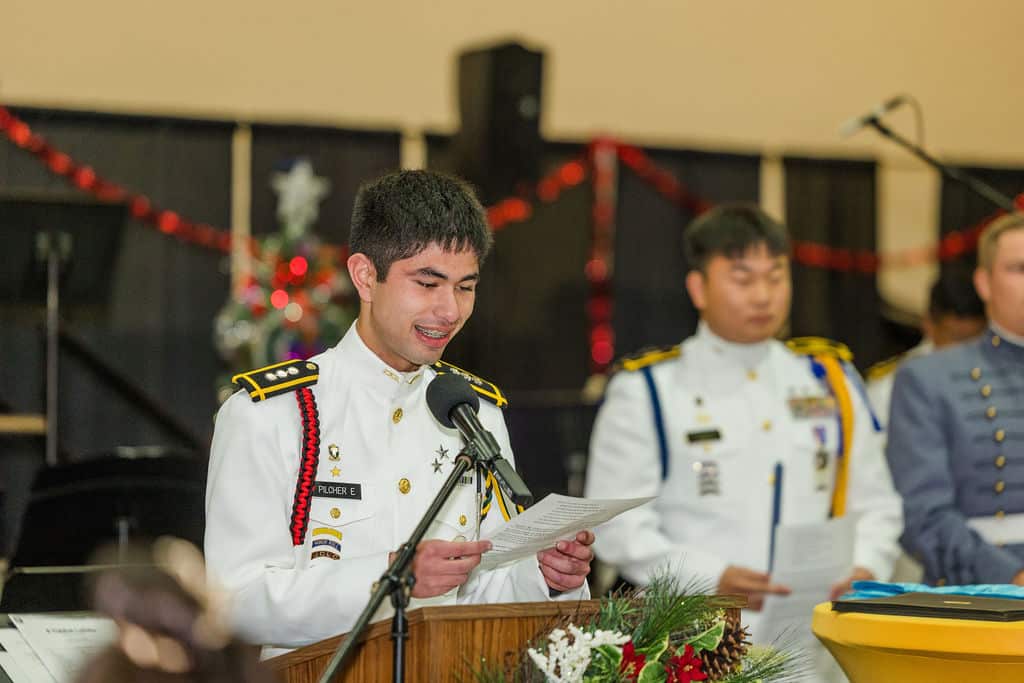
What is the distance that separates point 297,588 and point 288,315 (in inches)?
205

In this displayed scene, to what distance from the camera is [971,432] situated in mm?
3785

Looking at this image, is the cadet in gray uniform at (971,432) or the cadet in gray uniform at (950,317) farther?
the cadet in gray uniform at (950,317)

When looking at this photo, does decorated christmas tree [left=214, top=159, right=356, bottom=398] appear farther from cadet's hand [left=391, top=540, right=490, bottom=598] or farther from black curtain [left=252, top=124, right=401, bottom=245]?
cadet's hand [left=391, top=540, right=490, bottom=598]

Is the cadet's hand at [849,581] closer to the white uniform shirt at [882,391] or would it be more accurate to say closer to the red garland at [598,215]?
the white uniform shirt at [882,391]

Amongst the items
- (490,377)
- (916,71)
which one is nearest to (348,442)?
(490,377)

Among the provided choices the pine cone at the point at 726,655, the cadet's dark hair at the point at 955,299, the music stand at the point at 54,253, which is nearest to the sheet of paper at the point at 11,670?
the pine cone at the point at 726,655

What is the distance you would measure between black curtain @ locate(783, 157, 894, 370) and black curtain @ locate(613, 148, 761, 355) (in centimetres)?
44

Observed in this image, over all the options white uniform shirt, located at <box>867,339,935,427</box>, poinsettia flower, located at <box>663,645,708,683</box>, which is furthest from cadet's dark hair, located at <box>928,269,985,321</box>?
poinsettia flower, located at <box>663,645,708,683</box>

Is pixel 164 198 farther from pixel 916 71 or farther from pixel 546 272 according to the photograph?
pixel 916 71

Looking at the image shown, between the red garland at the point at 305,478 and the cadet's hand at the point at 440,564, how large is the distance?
0.42m

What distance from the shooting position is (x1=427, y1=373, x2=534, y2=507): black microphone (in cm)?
199

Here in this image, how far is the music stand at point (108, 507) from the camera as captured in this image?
4031 millimetres

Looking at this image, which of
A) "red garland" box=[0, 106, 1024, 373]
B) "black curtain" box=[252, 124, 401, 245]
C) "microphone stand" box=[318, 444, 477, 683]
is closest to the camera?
"microphone stand" box=[318, 444, 477, 683]

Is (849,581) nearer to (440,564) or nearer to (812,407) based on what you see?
(812,407)
